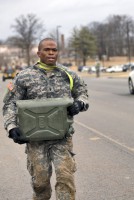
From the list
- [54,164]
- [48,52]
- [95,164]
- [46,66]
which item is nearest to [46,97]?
[46,66]

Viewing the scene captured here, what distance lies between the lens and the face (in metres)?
4.03

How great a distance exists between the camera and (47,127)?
3.89 m

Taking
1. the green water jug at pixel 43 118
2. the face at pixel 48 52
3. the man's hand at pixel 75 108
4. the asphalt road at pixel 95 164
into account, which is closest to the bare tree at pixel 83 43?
the asphalt road at pixel 95 164

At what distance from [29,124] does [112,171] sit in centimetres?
268

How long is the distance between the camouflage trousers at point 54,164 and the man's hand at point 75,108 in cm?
25

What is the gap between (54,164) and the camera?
12.8ft

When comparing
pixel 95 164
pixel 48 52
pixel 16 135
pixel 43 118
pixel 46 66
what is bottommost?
pixel 95 164

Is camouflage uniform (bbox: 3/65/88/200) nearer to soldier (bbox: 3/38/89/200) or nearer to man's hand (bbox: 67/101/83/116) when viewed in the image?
soldier (bbox: 3/38/89/200)

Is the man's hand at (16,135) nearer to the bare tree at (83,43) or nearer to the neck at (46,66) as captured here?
the neck at (46,66)

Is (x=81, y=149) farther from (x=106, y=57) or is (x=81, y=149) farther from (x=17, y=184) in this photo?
(x=106, y=57)

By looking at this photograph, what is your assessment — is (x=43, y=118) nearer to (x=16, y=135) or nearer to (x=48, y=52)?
(x=16, y=135)

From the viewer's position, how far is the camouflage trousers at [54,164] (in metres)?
3.86

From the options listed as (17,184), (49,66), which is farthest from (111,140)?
(49,66)

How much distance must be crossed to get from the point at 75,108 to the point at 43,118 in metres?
0.29
